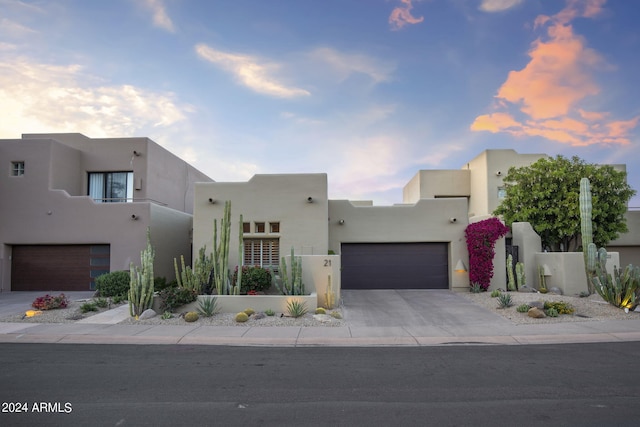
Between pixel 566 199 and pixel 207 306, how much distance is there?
18.4 m

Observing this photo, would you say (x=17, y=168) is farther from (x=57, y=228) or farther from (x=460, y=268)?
(x=460, y=268)

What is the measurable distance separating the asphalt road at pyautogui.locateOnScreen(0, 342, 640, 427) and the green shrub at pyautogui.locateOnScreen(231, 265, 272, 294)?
583 centimetres

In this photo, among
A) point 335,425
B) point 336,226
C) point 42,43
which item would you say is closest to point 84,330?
point 335,425

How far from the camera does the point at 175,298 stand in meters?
13.1

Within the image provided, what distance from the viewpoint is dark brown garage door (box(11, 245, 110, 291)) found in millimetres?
18844

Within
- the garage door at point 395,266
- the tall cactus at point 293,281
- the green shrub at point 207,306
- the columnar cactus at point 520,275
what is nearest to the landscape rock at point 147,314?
the green shrub at point 207,306

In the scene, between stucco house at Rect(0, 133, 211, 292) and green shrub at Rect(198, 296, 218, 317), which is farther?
stucco house at Rect(0, 133, 211, 292)

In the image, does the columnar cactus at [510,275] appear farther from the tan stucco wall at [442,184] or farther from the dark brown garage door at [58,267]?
the dark brown garage door at [58,267]

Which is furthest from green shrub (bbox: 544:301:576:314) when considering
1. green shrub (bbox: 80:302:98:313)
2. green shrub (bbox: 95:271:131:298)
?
green shrub (bbox: 95:271:131:298)

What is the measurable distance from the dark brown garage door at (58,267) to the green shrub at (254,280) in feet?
24.5

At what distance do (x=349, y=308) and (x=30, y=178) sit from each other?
15.6m

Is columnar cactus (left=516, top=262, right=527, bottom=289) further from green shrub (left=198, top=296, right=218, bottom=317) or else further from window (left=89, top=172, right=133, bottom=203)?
window (left=89, top=172, right=133, bottom=203)

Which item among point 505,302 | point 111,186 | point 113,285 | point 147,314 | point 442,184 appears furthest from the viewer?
point 442,184

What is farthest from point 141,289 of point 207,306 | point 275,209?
point 275,209
